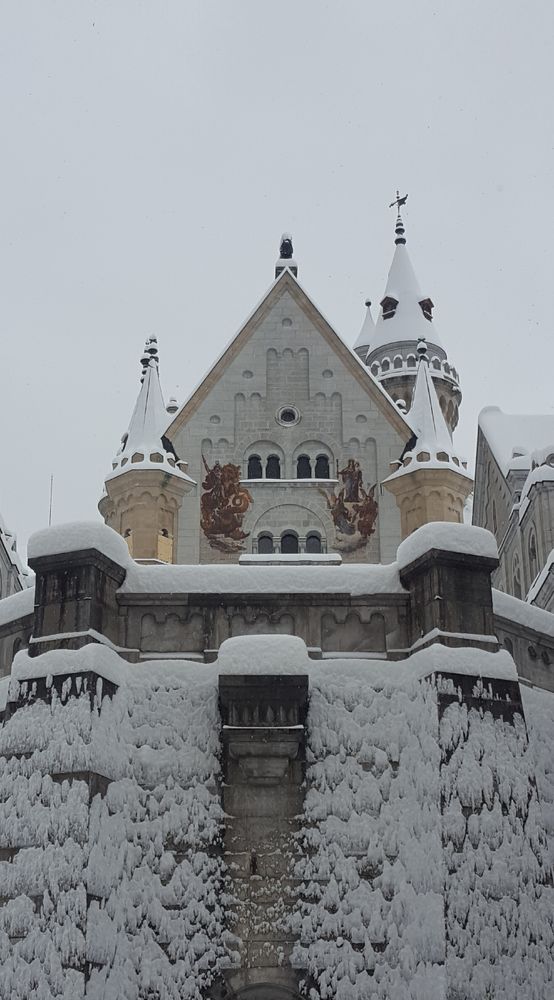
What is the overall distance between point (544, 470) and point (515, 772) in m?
23.4

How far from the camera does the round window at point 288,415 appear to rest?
38.6m

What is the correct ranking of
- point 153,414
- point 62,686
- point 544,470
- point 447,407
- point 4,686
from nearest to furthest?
point 62,686 → point 4,686 → point 153,414 → point 544,470 → point 447,407

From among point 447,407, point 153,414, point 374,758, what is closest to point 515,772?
point 374,758

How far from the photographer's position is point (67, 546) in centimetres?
1584

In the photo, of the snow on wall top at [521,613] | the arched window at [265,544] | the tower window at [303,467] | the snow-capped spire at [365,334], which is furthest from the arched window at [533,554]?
the snow-capped spire at [365,334]

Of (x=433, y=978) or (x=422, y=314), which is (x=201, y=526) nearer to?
(x=433, y=978)

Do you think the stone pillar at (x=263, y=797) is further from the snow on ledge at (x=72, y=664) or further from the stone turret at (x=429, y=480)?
the stone turret at (x=429, y=480)

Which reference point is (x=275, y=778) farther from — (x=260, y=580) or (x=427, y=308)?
(x=427, y=308)

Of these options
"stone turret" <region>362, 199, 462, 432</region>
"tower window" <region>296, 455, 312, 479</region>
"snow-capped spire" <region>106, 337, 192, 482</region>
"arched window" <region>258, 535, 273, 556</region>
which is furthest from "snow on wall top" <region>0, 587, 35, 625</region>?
"stone turret" <region>362, 199, 462, 432</region>

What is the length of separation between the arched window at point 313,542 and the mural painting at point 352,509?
2.02ft

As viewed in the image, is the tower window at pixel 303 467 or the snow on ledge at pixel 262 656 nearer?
the snow on ledge at pixel 262 656

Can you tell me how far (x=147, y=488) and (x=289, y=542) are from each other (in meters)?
5.32

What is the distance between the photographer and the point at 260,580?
16484 mm

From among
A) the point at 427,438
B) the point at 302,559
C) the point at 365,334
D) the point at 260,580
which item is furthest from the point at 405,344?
the point at 260,580
